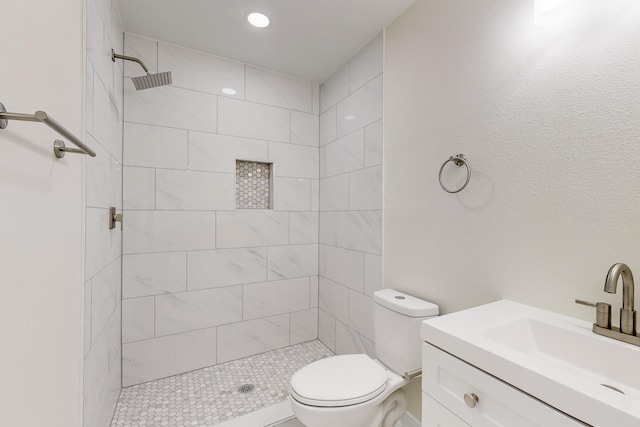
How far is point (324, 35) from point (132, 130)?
4.74ft

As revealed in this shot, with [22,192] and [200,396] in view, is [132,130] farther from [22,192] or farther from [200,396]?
[200,396]

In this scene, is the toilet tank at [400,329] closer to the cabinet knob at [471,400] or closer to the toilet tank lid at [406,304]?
the toilet tank lid at [406,304]

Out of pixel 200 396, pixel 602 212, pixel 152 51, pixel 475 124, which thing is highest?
pixel 152 51

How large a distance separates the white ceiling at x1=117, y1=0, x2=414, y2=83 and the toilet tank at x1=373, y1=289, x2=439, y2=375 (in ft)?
5.45

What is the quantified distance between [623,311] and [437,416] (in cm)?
61

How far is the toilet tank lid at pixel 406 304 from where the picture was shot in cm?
139

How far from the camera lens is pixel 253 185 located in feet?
7.87

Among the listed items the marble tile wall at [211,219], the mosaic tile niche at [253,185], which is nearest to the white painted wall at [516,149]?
the marble tile wall at [211,219]

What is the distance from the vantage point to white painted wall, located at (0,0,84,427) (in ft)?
1.97

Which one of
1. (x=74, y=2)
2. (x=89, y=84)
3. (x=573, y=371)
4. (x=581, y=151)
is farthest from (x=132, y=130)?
(x=573, y=371)

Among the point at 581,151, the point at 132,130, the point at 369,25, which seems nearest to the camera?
the point at 581,151

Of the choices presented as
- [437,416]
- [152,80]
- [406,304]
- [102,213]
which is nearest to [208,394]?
[102,213]

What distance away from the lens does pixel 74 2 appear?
0.99 meters

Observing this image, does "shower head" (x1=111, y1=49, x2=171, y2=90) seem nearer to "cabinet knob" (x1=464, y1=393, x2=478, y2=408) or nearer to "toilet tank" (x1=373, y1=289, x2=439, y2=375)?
"toilet tank" (x1=373, y1=289, x2=439, y2=375)
